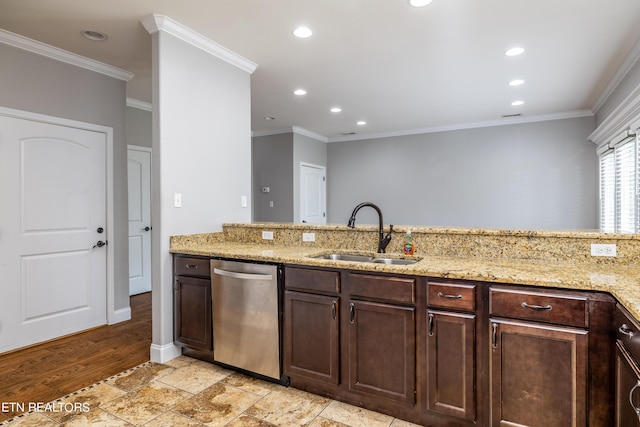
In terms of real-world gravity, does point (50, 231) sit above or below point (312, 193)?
below

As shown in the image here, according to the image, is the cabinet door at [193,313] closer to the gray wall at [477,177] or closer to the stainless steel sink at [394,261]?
the stainless steel sink at [394,261]

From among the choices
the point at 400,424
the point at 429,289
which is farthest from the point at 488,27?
the point at 400,424

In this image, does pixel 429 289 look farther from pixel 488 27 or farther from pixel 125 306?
pixel 125 306

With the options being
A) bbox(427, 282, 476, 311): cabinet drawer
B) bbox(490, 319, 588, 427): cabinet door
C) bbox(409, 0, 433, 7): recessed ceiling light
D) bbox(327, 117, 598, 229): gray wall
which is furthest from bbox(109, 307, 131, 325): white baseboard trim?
bbox(327, 117, 598, 229): gray wall

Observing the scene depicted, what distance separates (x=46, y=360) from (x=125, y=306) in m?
1.02

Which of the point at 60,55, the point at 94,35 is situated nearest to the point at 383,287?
the point at 94,35

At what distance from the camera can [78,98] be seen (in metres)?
3.46

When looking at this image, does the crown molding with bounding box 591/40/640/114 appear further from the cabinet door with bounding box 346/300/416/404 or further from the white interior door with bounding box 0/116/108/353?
the white interior door with bounding box 0/116/108/353

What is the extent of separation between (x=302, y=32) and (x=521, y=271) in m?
2.38

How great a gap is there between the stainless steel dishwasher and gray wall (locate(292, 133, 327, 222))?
392cm

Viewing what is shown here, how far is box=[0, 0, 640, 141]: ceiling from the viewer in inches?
102

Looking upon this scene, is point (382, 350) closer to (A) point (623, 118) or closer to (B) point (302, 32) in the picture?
(B) point (302, 32)

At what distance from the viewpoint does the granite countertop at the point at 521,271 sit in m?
1.55

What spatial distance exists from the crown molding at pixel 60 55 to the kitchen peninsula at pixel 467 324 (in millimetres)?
2466
